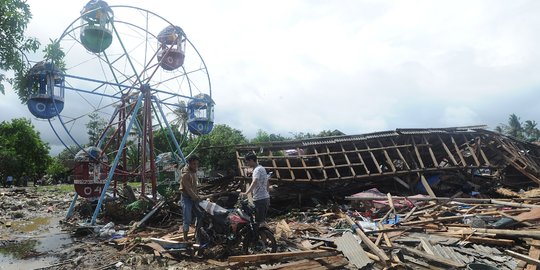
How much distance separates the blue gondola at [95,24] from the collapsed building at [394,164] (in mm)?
7088

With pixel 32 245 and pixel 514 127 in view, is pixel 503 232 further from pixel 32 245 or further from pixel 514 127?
pixel 514 127

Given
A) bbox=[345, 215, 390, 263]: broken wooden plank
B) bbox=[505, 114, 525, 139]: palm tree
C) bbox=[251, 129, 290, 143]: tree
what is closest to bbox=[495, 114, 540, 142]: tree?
bbox=[505, 114, 525, 139]: palm tree

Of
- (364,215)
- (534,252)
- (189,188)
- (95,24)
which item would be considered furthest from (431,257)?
(95,24)

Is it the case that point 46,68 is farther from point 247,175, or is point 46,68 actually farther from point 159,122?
point 247,175

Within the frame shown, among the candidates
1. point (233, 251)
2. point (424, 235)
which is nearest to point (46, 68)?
point (233, 251)

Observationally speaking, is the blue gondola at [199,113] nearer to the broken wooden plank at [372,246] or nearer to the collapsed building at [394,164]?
the collapsed building at [394,164]

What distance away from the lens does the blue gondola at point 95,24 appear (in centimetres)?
1251

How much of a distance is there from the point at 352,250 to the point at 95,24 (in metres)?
12.2

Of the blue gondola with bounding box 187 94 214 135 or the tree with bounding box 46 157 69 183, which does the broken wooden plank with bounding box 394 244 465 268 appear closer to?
the blue gondola with bounding box 187 94 214 135

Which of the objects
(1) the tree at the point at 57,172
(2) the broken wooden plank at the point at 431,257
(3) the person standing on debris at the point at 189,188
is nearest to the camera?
(2) the broken wooden plank at the point at 431,257

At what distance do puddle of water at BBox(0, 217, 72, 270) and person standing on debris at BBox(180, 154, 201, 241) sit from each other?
2964 millimetres

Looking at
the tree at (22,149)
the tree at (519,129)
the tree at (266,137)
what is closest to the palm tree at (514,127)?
the tree at (519,129)

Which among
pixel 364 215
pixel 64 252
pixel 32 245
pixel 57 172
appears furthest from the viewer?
pixel 57 172

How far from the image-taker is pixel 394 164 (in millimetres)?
13914
